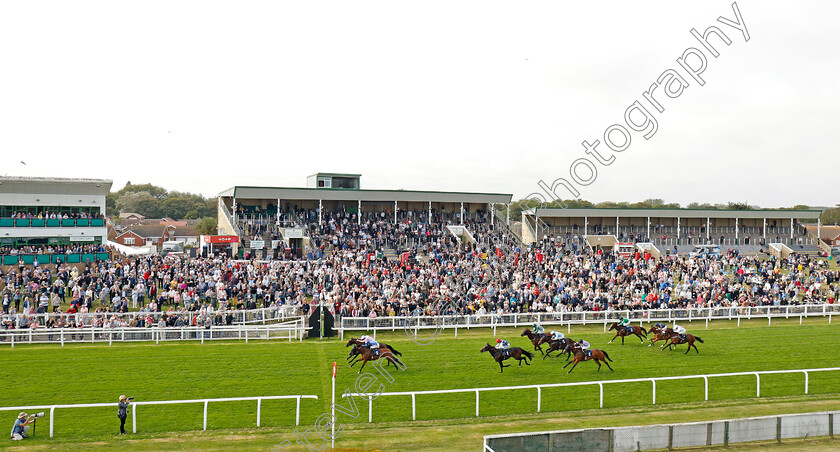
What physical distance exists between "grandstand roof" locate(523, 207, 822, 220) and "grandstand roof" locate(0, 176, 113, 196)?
26.8 meters

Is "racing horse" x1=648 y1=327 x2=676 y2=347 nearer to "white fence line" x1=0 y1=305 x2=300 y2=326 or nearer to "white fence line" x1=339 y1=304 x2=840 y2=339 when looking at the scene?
"white fence line" x1=339 y1=304 x2=840 y2=339

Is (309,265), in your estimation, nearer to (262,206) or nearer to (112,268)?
(112,268)

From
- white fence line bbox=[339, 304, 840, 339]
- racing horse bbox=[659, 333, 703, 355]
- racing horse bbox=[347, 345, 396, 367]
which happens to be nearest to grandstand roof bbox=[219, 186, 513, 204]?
white fence line bbox=[339, 304, 840, 339]

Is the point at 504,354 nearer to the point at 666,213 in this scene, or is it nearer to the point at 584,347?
the point at 584,347

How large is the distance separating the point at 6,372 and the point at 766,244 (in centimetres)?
4674

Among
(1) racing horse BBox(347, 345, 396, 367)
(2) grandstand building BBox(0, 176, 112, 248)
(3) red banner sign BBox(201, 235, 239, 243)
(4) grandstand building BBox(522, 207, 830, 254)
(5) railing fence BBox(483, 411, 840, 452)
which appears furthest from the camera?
(4) grandstand building BBox(522, 207, 830, 254)

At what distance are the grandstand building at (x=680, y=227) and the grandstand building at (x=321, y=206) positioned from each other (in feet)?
13.2

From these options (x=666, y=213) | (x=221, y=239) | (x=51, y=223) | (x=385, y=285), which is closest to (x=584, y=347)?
(x=385, y=285)

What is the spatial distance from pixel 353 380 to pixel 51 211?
23.8 m

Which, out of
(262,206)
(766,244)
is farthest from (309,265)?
(766,244)

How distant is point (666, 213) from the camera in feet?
151

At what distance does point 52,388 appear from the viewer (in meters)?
14.2

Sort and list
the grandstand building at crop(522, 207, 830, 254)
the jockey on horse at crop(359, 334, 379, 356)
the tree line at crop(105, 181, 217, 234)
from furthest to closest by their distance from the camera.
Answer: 1. the tree line at crop(105, 181, 217, 234)
2. the grandstand building at crop(522, 207, 830, 254)
3. the jockey on horse at crop(359, 334, 379, 356)

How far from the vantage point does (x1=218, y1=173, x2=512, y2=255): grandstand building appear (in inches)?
1390
